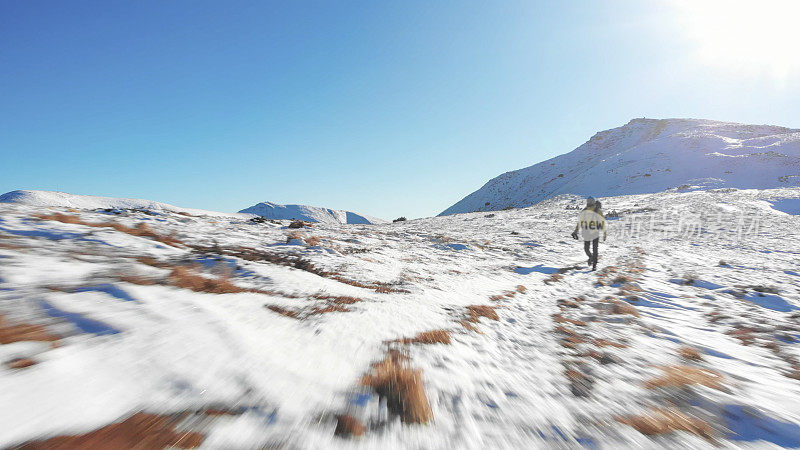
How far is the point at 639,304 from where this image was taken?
4.93m

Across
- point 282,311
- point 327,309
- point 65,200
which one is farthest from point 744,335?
point 65,200

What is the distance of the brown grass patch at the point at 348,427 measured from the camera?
1478 mm

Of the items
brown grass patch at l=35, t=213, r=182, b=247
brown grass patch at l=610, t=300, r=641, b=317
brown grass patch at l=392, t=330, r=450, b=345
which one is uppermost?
brown grass patch at l=35, t=213, r=182, b=247

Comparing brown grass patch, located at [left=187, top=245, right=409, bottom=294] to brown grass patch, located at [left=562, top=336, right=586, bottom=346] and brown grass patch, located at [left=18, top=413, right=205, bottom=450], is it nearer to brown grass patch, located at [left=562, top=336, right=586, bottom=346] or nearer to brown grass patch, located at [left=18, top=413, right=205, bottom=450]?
brown grass patch, located at [left=562, top=336, right=586, bottom=346]

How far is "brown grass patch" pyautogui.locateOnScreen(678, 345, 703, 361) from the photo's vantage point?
2.82 metres

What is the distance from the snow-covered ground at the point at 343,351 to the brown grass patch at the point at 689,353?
0.04 m

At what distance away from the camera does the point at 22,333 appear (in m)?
1.72

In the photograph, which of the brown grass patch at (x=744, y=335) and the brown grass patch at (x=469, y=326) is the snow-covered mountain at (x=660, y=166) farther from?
the brown grass patch at (x=469, y=326)

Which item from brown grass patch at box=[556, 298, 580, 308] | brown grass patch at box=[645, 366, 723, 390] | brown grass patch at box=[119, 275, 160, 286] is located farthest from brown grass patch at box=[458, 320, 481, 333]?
brown grass patch at box=[119, 275, 160, 286]

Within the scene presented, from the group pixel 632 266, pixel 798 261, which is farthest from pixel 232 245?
Result: pixel 798 261

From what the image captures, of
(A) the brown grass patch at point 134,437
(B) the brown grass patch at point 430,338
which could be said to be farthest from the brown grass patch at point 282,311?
(A) the brown grass patch at point 134,437

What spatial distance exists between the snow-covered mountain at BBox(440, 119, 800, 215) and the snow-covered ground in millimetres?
46943

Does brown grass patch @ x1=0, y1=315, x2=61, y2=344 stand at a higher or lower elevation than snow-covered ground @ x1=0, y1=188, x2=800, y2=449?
higher

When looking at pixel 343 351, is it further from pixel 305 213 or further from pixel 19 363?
pixel 305 213
